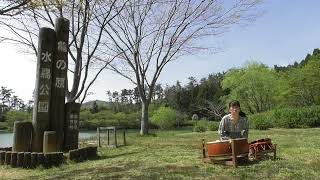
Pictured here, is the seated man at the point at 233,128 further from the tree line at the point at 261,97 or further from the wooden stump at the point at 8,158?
the tree line at the point at 261,97

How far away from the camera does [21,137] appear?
1217cm

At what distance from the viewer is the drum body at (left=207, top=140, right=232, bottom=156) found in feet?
26.0

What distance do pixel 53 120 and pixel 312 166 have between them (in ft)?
25.4

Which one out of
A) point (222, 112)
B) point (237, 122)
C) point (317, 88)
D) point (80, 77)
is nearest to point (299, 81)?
point (317, 88)

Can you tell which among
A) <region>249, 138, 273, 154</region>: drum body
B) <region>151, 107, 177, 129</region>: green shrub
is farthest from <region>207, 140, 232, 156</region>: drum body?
<region>151, 107, 177, 129</region>: green shrub

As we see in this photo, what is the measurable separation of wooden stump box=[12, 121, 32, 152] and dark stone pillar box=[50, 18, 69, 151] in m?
0.76

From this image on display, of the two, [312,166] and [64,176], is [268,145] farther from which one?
[64,176]

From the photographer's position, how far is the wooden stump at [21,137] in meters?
12.1

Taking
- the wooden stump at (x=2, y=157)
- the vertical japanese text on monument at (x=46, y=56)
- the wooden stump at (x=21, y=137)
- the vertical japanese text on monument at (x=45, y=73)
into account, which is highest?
the vertical japanese text on monument at (x=46, y=56)

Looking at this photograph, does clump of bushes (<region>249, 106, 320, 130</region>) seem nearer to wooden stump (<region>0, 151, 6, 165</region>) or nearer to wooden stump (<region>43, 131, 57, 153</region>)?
wooden stump (<region>43, 131, 57, 153</region>)

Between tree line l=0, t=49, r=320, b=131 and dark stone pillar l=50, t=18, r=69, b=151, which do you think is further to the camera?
tree line l=0, t=49, r=320, b=131

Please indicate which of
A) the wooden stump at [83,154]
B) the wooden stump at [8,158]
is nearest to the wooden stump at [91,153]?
the wooden stump at [83,154]

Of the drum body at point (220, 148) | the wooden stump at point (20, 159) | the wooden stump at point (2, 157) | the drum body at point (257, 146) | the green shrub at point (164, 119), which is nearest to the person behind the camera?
the drum body at point (220, 148)

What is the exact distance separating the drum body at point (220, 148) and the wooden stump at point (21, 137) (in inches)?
240
